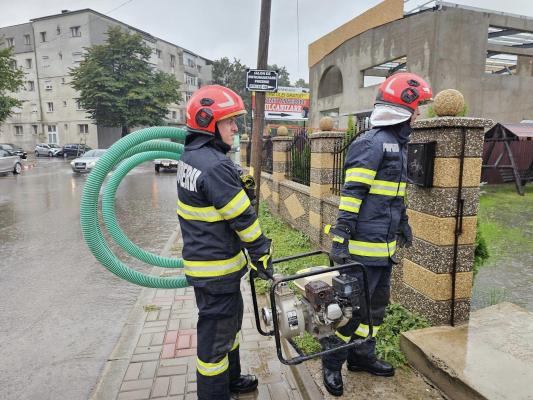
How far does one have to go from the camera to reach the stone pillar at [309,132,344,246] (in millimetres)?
5953

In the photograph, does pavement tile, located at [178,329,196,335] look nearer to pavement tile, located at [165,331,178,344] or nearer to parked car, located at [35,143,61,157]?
pavement tile, located at [165,331,178,344]

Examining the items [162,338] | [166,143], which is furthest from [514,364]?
[166,143]

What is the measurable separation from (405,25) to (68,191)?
1601 centimetres

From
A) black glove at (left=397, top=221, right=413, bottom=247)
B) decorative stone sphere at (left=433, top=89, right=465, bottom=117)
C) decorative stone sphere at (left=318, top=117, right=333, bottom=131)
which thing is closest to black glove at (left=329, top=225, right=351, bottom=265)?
black glove at (left=397, top=221, right=413, bottom=247)

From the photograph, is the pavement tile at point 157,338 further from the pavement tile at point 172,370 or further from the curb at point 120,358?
the pavement tile at point 172,370

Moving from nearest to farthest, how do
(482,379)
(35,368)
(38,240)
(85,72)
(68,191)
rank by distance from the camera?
(482,379) < (35,368) < (38,240) < (68,191) < (85,72)

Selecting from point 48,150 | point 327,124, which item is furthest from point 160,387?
point 48,150

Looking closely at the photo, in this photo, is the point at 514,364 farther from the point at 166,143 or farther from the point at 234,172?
the point at 166,143

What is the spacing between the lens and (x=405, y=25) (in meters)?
17.2

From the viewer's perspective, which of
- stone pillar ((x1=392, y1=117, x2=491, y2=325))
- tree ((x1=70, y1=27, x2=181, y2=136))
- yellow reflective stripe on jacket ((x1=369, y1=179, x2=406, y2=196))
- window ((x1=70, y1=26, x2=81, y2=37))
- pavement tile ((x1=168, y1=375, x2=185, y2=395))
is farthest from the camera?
window ((x1=70, y1=26, x2=81, y2=37))

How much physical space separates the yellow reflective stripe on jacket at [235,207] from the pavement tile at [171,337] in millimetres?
1916

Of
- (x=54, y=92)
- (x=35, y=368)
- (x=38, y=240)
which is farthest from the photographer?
(x=54, y=92)

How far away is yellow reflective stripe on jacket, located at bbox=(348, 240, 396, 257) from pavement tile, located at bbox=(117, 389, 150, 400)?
1.86m

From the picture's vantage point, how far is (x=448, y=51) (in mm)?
16031
